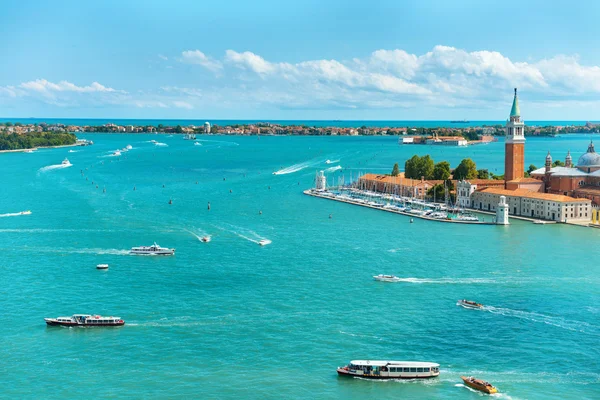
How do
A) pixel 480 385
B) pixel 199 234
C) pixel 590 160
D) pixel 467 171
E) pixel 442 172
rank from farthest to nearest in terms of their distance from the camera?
pixel 442 172
pixel 467 171
pixel 590 160
pixel 199 234
pixel 480 385

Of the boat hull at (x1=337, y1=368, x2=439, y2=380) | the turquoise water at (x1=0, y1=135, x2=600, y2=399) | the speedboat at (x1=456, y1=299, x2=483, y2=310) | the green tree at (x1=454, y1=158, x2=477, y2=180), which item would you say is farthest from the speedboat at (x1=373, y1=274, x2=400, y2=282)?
the green tree at (x1=454, y1=158, x2=477, y2=180)

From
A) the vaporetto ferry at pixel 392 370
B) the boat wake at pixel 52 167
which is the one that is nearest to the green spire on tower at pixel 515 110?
the vaporetto ferry at pixel 392 370

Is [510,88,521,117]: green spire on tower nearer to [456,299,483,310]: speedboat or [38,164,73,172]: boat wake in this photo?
[456,299,483,310]: speedboat

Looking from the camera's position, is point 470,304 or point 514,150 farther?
point 514,150

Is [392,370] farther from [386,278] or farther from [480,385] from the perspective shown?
[386,278]

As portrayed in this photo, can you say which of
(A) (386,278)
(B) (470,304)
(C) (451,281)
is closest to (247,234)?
(A) (386,278)

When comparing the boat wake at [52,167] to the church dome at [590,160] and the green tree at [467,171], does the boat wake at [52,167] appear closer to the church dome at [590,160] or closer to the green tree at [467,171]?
the green tree at [467,171]

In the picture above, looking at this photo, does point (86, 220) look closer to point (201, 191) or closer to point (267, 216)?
point (267, 216)
